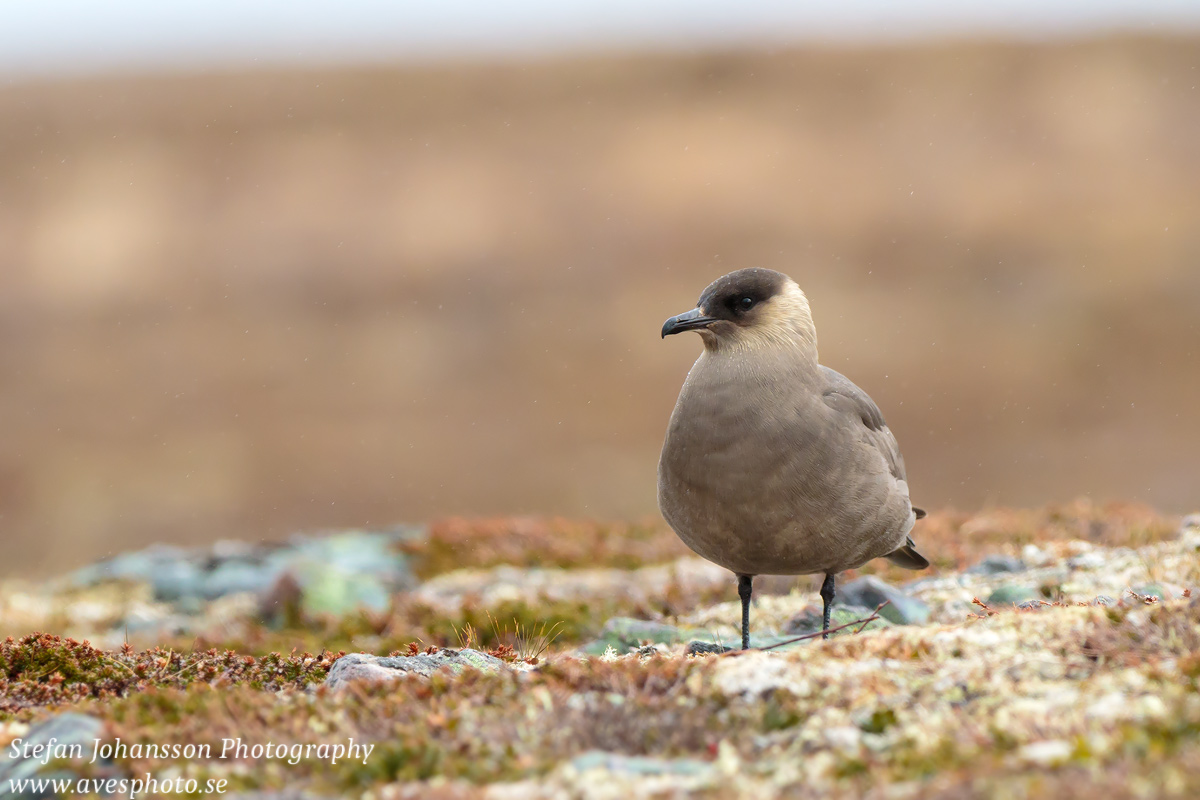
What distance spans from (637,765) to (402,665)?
1.90 metres

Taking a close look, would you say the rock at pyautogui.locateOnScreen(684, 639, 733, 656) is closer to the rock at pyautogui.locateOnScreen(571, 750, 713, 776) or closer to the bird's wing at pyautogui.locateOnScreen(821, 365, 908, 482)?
the bird's wing at pyautogui.locateOnScreen(821, 365, 908, 482)

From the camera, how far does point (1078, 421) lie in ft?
74.7

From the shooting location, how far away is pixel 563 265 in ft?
86.6

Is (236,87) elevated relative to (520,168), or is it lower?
elevated

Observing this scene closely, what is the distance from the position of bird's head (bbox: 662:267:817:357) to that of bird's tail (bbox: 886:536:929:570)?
6.74 feet

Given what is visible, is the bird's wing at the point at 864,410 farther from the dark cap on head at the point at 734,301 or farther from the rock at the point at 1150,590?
the rock at the point at 1150,590

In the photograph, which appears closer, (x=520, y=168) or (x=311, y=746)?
(x=311, y=746)

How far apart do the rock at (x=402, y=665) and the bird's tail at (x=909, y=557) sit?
3.48m

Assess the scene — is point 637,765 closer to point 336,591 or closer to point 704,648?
point 704,648

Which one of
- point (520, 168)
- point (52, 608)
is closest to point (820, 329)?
point (520, 168)

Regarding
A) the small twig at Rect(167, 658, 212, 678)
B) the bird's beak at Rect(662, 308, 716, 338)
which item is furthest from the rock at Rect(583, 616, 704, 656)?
the small twig at Rect(167, 658, 212, 678)

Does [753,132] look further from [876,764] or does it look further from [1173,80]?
[876,764]

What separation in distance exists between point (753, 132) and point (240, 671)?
25.5 metres

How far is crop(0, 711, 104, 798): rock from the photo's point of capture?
399 centimetres
